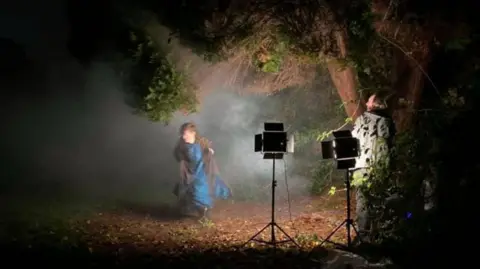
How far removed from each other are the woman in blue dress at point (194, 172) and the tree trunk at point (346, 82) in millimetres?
2831

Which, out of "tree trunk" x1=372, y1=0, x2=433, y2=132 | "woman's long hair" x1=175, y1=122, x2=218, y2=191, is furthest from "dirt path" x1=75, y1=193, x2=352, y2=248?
"tree trunk" x1=372, y1=0, x2=433, y2=132

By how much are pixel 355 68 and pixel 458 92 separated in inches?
60.5

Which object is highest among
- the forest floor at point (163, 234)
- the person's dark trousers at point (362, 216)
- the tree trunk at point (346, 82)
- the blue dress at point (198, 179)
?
the tree trunk at point (346, 82)

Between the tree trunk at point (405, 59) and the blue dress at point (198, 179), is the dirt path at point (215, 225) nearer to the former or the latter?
the blue dress at point (198, 179)

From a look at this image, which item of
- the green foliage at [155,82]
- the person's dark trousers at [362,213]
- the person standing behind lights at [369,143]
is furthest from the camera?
the green foliage at [155,82]

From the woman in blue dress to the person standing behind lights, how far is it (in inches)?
124

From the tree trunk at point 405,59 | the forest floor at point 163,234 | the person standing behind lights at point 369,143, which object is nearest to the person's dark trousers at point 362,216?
the person standing behind lights at point 369,143

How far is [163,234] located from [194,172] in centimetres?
166

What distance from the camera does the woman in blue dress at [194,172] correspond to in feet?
31.6

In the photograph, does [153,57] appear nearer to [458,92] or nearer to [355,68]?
[355,68]

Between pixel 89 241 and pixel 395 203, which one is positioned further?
pixel 89 241

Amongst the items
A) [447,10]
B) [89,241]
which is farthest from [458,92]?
[89,241]

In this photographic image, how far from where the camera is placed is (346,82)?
816 cm

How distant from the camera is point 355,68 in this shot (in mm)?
7832
